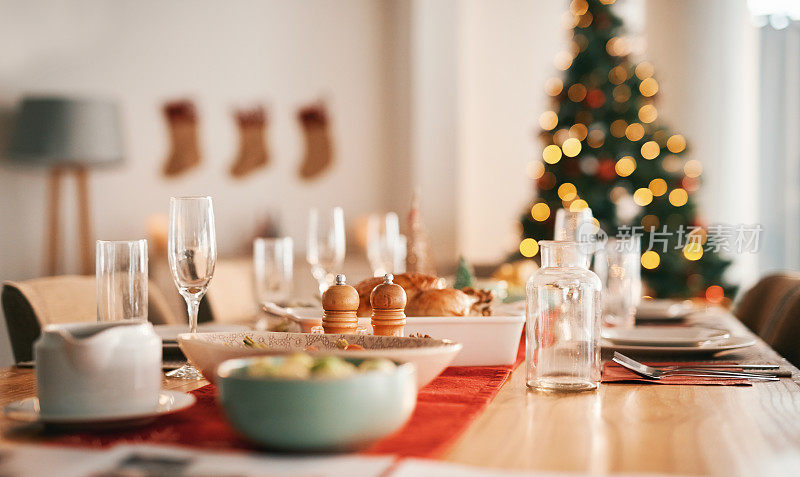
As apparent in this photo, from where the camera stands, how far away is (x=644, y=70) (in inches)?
197

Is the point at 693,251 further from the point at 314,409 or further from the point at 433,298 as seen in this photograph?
the point at 314,409

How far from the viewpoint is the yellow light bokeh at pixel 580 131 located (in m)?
4.96

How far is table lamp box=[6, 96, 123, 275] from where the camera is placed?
3908 mm

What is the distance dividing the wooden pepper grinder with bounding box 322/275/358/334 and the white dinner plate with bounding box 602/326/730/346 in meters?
0.62

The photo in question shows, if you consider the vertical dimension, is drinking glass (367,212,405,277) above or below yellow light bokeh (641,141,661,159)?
below

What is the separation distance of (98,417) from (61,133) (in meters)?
3.42

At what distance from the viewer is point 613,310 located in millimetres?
1923

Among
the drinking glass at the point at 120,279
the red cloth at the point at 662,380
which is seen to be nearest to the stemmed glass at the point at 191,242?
the drinking glass at the point at 120,279

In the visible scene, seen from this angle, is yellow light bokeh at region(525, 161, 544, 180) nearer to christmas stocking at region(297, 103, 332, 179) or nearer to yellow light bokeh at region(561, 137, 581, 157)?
yellow light bokeh at region(561, 137, 581, 157)

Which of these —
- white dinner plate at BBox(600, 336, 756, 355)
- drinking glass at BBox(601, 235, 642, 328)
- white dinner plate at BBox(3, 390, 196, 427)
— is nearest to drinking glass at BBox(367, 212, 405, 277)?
drinking glass at BBox(601, 235, 642, 328)

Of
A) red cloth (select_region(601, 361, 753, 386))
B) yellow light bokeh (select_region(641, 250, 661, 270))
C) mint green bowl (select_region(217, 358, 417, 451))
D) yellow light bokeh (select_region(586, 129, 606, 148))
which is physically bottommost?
yellow light bokeh (select_region(641, 250, 661, 270))

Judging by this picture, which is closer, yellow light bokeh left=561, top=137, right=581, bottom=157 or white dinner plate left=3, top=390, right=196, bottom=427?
white dinner plate left=3, top=390, right=196, bottom=427

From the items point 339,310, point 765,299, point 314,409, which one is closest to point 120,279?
point 339,310

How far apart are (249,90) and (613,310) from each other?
12.5 feet
